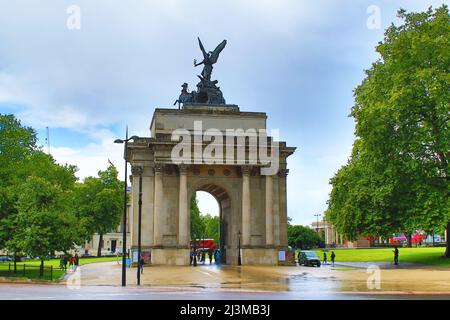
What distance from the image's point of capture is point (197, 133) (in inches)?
2125

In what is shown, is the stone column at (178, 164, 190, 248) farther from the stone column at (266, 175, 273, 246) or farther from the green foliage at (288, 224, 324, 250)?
the green foliage at (288, 224, 324, 250)

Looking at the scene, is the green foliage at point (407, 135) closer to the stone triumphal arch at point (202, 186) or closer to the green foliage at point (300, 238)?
the stone triumphal arch at point (202, 186)

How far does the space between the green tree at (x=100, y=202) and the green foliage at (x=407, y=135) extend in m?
56.3

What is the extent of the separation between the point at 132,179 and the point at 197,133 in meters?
7.93

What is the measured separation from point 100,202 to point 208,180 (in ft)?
149

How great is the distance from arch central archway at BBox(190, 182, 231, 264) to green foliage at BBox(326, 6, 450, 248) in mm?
13822

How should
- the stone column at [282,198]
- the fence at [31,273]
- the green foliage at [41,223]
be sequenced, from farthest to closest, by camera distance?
the stone column at [282,198] → the fence at [31,273] → the green foliage at [41,223]

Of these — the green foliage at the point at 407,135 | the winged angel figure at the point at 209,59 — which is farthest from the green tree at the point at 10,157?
the green foliage at the point at 407,135

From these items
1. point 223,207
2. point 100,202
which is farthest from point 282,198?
point 100,202

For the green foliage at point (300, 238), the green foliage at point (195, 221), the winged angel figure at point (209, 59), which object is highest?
the winged angel figure at point (209, 59)

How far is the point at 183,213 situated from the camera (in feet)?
174

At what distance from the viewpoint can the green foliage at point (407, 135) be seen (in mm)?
43281

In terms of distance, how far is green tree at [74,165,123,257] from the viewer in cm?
9512

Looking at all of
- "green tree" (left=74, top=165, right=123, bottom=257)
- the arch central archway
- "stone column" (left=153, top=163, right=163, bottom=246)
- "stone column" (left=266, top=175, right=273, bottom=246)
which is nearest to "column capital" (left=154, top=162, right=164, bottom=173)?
"stone column" (left=153, top=163, right=163, bottom=246)
